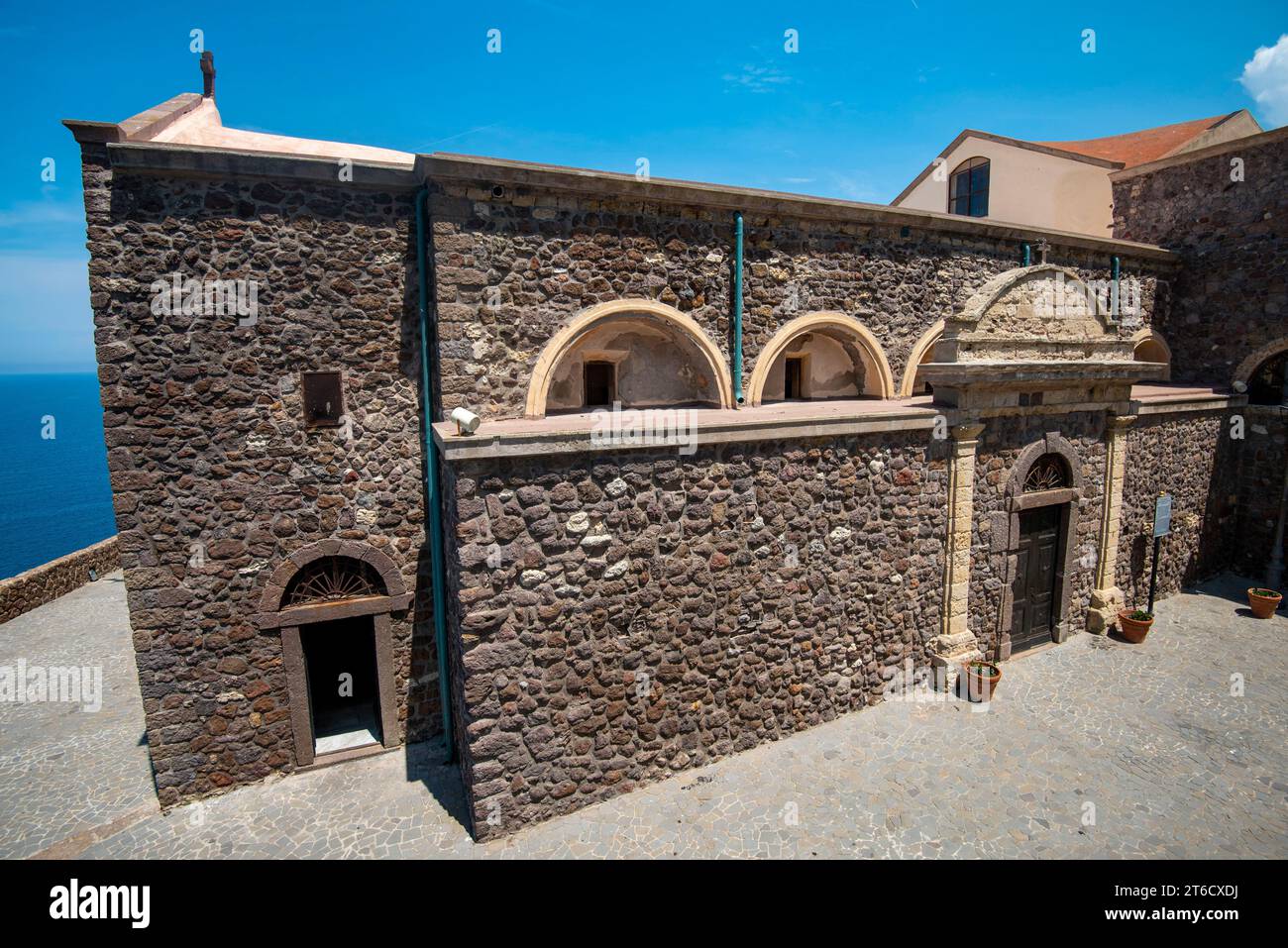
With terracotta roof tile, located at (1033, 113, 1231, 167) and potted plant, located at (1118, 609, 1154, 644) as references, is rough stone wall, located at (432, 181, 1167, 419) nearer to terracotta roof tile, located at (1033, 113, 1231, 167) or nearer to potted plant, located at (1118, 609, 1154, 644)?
potted plant, located at (1118, 609, 1154, 644)

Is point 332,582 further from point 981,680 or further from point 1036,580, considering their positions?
point 1036,580

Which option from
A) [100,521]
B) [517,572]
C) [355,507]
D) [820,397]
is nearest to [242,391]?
[355,507]

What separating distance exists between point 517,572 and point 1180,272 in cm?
1588

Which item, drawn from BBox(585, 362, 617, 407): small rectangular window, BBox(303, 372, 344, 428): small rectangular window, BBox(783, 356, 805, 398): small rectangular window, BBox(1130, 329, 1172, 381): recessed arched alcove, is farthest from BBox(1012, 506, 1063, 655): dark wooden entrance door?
BBox(303, 372, 344, 428): small rectangular window

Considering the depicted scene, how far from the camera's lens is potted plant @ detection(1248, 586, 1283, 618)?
36.0 ft

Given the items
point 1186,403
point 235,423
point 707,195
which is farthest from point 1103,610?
point 235,423

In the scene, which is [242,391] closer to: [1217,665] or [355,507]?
[355,507]

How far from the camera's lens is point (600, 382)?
897 centimetres

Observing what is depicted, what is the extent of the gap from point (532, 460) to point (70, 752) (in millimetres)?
7778

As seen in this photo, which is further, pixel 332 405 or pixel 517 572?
pixel 332 405

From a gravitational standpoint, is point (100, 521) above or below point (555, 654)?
below

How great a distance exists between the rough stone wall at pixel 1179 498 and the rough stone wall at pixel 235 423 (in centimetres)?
1140

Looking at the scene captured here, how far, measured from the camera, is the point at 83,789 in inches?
297

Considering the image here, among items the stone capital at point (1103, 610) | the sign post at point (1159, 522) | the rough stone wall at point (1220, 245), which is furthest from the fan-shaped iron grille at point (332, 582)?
the rough stone wall at point (1220, 245)
